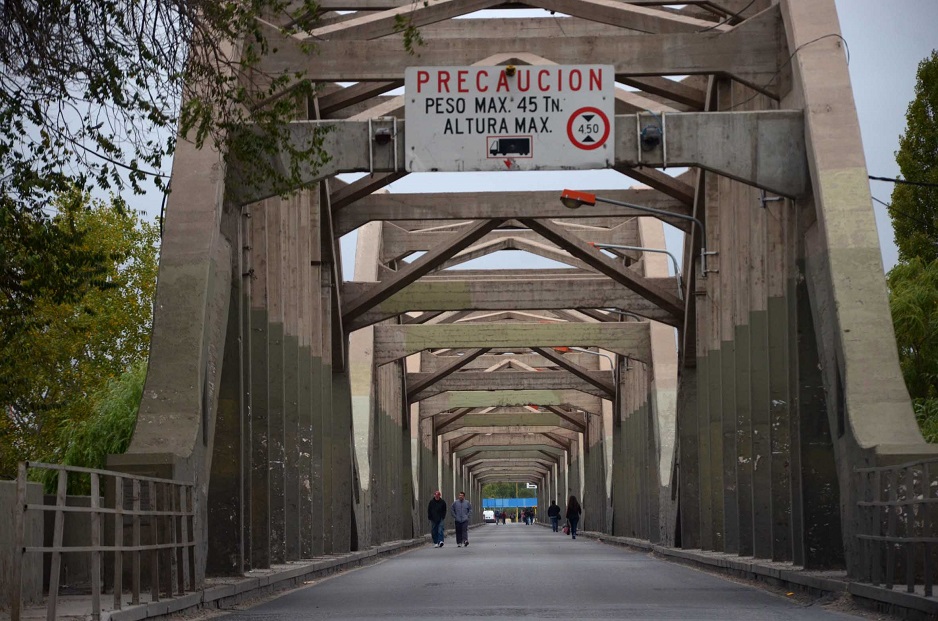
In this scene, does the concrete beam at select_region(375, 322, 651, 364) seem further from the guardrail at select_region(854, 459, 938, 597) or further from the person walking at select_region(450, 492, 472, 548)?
the guardrail at select_region(854, 459, 938, 597)

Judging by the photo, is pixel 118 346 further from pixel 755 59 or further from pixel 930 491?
pixel 930 491

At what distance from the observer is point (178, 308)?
14672 millimetres

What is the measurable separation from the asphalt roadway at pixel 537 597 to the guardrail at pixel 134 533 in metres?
0.66

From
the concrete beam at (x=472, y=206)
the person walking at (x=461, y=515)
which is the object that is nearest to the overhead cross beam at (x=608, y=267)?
the concrete beam at (x=472, y=206)

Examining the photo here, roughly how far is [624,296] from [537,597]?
1582cm

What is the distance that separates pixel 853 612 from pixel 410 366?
116 feet

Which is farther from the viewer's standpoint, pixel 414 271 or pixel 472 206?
pixel 414 271

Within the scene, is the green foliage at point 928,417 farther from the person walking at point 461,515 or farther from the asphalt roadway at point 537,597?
the person walking at point 461,515

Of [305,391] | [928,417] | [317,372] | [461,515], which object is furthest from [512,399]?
[305,391]

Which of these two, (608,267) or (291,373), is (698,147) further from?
(608,267)

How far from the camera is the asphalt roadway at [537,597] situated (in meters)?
12.7

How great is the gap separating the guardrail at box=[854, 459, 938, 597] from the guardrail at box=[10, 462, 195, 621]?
5.61m

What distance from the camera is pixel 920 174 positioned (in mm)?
38875

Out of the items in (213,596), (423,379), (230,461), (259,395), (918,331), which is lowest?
(213,596)
